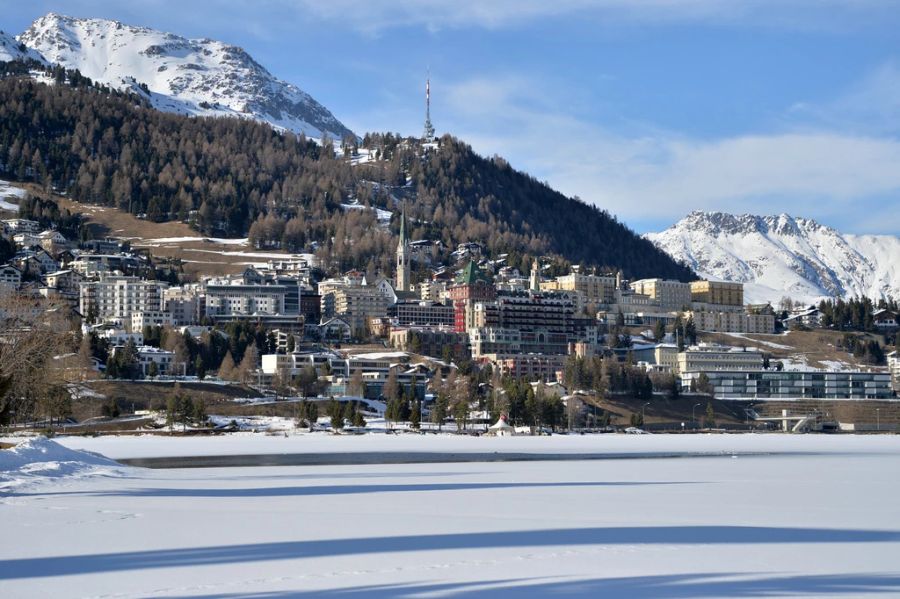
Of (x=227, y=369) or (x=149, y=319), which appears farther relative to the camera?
(x=149, y=319)

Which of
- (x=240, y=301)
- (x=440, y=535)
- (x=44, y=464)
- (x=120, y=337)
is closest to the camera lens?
(x=440, y=535)

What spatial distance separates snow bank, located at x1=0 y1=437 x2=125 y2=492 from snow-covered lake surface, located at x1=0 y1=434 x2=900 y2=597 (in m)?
0.18

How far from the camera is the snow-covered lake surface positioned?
58.7 ft

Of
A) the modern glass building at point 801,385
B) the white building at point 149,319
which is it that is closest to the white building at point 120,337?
the white building at point 149,319

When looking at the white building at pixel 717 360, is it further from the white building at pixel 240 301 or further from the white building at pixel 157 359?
the white building at pixel 157 359

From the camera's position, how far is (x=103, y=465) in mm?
42281

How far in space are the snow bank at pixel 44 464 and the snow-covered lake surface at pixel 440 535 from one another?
0.58 ft

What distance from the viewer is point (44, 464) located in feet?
126

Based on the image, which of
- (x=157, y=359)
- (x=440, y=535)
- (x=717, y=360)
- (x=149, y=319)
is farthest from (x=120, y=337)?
(x=440, y=535)

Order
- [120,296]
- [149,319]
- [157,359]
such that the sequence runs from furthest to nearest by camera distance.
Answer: [120,296]
[149,319]
[157,359]

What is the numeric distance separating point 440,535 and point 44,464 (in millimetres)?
20002

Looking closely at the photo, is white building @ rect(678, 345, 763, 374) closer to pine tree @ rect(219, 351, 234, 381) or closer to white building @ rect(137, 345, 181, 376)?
pine tree @ rect(219, 351, 234, 381)

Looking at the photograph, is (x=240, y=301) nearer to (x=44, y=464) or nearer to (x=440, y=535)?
(x=44, y=464)

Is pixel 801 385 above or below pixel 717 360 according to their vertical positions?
below
